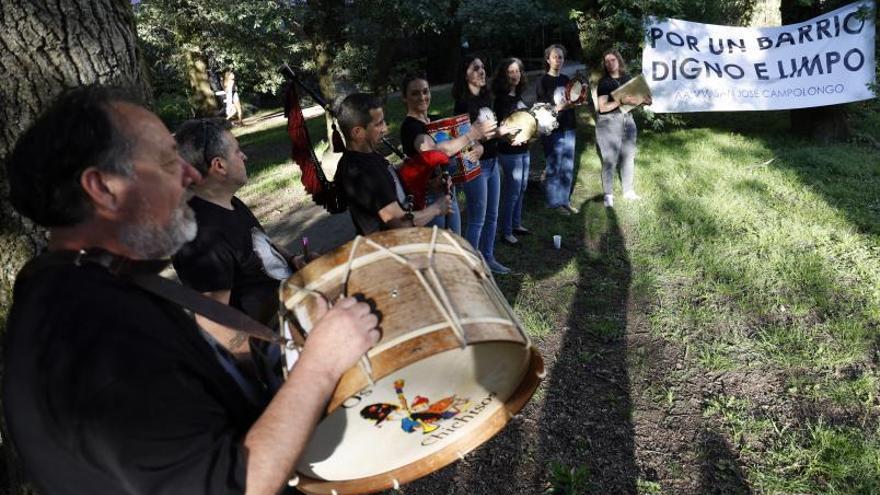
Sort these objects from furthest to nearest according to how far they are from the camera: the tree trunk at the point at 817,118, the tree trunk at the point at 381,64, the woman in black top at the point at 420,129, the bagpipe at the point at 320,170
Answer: the tree trunk at the point at 381,64 < the tree trunk at the point at 817,118 < the woman in black top at the point at 420,129 < the bagpipe at the point at 320,170

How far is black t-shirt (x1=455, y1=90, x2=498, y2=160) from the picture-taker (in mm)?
4812

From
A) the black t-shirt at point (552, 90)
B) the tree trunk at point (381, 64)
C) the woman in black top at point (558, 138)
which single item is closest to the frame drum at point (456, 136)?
the woman in black top at point (558, 138)

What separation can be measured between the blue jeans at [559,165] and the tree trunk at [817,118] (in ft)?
14.7

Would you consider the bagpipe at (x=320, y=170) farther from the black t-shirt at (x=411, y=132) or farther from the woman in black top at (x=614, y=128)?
the woman in black top at (x=614, y=128)

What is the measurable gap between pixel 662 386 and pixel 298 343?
2741mm

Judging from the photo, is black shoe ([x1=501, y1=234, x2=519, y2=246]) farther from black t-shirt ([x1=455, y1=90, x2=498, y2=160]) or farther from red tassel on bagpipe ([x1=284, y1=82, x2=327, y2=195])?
red tassel on bagpipe ([x1=284, y1=82, x2=327, y2=195])

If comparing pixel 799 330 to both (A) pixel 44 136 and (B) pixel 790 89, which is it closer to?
(A) pixel 44 136

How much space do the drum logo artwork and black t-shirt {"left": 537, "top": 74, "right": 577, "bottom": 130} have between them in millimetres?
4854

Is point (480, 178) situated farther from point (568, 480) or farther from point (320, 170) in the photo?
point (568, 480)

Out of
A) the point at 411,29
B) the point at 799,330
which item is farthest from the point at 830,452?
the point at 411,29

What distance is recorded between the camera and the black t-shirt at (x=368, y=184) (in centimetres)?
296

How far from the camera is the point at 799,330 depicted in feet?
12.3

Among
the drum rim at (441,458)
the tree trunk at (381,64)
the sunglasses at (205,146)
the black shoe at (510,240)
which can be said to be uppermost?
the tree trunk at (381,64)

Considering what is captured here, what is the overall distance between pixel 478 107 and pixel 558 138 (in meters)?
1.71
